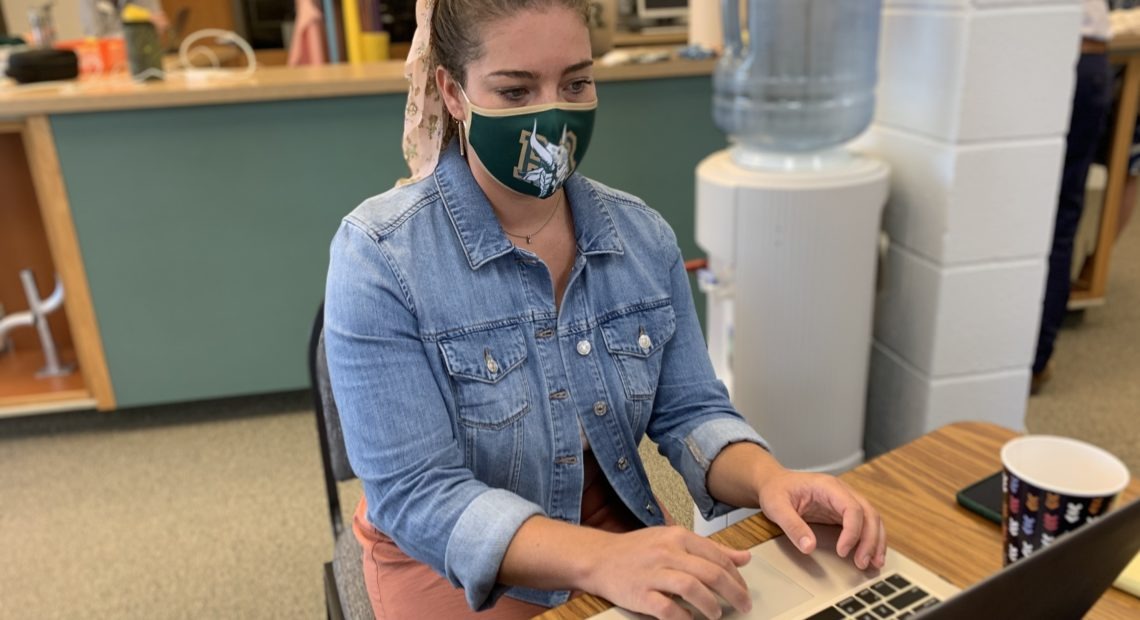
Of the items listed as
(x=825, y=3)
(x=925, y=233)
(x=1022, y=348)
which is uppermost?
(x=825, y=3)

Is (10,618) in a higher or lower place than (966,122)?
lower

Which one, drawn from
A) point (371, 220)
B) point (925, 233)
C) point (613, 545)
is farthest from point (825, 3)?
point (613, 545)

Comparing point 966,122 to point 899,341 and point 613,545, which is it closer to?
point 899,341

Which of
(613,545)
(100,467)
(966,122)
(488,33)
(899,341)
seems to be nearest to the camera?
(613,545)

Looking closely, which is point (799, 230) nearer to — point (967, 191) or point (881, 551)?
point (967, 191)

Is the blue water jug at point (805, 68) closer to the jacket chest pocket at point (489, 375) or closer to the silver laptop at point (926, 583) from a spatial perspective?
the jacket chest pocket at point (489, 375)

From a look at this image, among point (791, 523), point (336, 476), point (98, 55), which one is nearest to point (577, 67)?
point (791, 523)

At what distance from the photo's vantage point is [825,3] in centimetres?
184

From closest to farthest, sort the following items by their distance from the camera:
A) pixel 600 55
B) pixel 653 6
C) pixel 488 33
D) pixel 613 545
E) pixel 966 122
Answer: pixel 613 545, pixel 488 33, pixel 966 122, pixel 600 55, pixel 653 6

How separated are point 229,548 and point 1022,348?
1.81m

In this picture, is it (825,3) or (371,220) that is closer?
(371,220)

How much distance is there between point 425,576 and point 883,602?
0.48m

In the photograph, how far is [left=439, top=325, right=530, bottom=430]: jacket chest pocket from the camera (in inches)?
35.8

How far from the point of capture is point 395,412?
88cm
